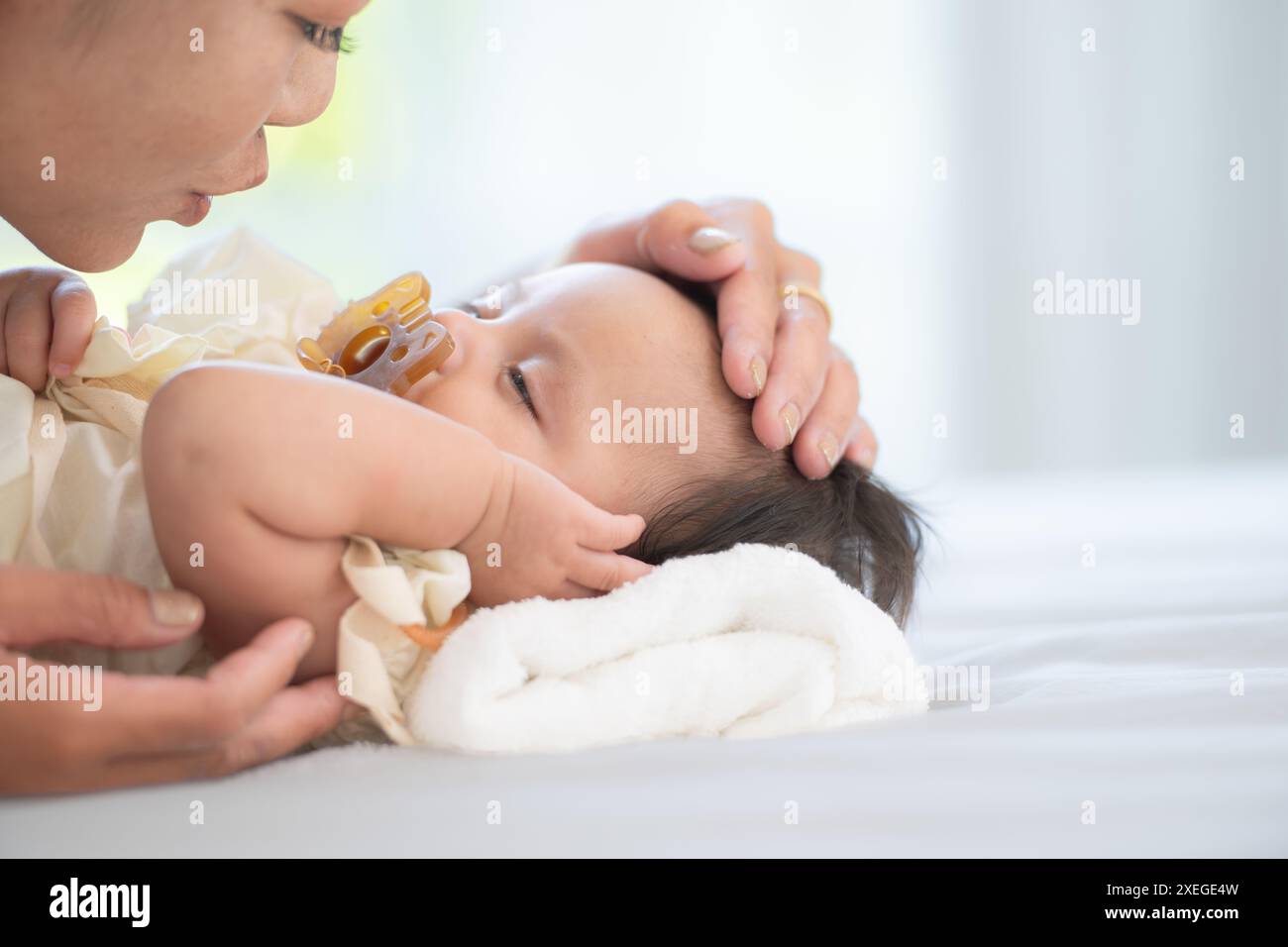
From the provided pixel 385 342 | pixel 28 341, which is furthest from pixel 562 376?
pixel 28 341

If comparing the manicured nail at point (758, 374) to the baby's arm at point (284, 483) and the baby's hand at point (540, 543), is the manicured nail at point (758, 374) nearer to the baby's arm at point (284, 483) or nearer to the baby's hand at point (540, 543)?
the baby's hand at point (540, 543)

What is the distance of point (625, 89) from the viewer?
10.1 ft

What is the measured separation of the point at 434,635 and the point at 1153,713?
587 mm

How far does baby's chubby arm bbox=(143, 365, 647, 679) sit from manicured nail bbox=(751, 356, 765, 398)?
0.30m

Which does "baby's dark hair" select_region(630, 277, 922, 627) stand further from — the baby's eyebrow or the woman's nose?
the woman's nose

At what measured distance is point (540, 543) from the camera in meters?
0.93

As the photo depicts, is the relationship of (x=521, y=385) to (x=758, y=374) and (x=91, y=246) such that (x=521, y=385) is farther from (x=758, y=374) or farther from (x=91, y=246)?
(x=91, y=246)

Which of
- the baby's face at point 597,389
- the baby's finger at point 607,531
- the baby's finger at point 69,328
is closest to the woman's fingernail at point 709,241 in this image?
the baby's face at point 597,389

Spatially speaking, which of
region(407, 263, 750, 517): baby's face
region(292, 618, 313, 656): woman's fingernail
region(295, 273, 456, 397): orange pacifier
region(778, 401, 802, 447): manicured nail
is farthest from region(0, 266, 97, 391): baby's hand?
region(778, 401, 802, 447): manicured nail

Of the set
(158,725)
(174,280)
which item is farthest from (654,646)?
(174,280)

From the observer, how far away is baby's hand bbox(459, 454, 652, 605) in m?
0.92

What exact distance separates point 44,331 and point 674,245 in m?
0.65

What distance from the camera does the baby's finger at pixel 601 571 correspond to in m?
0.95
